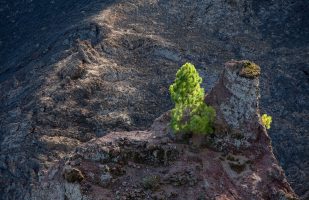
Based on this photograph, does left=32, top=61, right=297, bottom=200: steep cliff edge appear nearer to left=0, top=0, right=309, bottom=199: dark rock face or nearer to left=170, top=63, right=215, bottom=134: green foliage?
left=170, top=63, right=215, bottom=134: green foliage

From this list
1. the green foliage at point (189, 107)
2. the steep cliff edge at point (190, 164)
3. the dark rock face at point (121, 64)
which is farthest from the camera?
the dark rock face at point (121, 64)

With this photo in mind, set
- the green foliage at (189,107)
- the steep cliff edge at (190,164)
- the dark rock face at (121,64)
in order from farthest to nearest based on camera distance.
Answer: the dark rock face at (121,64), the green foliage at (189,107), the steep cliff edge at (190,164)

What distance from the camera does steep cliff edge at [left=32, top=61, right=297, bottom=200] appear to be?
1372 inches

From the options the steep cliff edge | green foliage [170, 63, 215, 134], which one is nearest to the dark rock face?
the steep cliff edge

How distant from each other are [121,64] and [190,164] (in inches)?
1082

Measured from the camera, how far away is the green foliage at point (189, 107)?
125ft

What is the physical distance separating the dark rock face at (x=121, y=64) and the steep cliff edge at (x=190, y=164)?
27.8ft

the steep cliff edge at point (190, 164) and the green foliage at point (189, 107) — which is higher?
the green foliage at point (189, 107)

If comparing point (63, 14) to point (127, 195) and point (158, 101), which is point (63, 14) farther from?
point (127, 195)

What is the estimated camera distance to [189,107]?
39.2 m

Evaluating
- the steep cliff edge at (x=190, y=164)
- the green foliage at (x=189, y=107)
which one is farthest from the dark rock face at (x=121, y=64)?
the green foliage at (x=189, y=107)

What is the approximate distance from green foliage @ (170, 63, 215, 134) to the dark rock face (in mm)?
13231

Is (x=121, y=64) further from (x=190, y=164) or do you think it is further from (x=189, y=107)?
(x=190, y=164)

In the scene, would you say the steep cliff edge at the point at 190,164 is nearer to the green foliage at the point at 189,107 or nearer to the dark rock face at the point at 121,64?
the green foliage at the point at 189,107
